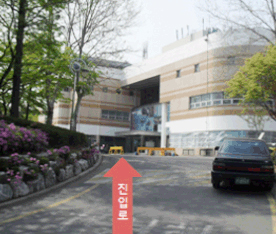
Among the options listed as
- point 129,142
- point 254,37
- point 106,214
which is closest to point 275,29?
point 254,37

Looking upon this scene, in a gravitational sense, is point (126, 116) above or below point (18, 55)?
above

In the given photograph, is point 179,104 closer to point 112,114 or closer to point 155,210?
point 112,114

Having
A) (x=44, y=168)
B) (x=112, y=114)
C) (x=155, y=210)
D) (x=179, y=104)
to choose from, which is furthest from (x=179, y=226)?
(x=112, y=114)

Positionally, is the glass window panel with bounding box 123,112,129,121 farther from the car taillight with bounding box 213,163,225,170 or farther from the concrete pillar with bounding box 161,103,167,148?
the car taillight with bounding box 213,163,225,170

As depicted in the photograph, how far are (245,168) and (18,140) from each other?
756cm

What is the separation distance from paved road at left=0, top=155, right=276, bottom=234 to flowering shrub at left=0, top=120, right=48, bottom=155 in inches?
91.7

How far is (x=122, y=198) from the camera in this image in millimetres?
2865

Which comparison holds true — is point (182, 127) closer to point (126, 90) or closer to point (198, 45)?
point (198, 45)

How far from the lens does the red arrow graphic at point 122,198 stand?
2.87 meters

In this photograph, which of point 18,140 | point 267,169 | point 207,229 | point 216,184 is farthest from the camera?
point 18,140

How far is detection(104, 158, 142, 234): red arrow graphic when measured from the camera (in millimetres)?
2865

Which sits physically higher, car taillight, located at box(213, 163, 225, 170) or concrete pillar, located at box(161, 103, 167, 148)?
concrete pillar, located at box(161, 103, 167, 148)

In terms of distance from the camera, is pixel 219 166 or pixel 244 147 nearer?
pixel 219 166

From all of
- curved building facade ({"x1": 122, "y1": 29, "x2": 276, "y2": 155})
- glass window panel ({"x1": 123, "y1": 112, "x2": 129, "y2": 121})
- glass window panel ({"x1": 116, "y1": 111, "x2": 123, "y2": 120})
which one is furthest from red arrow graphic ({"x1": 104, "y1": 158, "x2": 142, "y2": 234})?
glass window panel ({"x1": 123, "y1": 112, "x2": 129, "y2": 121})
